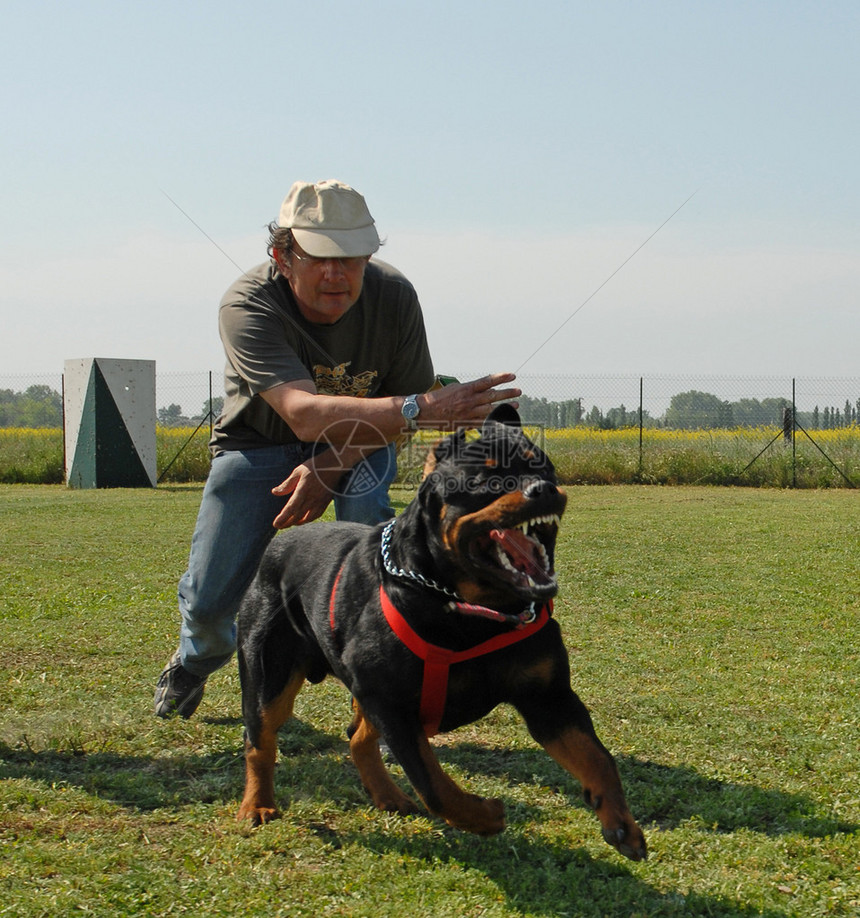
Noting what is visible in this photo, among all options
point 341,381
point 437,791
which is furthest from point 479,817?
point 341,381

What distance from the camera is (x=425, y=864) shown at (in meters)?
3.15

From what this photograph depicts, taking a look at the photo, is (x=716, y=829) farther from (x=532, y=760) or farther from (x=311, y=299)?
(x=311, y=299)

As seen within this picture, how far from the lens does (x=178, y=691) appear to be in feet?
15.1

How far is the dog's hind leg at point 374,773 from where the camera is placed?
3.64 metres

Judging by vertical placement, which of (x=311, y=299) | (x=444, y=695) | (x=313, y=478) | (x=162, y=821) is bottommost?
(x=162, y=821)

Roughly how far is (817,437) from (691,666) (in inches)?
703

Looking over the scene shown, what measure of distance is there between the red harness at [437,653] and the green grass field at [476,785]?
21.2 inches

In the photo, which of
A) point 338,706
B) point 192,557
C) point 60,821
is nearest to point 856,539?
point 338,706

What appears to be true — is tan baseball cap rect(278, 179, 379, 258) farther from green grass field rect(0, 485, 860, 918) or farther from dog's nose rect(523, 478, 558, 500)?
green grass field rect(0, 485, 860, 918)

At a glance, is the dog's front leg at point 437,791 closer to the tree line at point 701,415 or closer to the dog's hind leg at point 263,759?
the dog's hind leg at point 263,759

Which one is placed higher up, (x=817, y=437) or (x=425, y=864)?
(x=817, y=437)

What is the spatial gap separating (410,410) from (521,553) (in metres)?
0.71

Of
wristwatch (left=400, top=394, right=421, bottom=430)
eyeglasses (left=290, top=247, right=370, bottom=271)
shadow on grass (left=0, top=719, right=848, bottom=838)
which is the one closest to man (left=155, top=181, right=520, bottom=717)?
eyeglasses (left=290, top=247, right=370, bottom=271)

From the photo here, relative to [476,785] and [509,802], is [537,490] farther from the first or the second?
[476,785]
